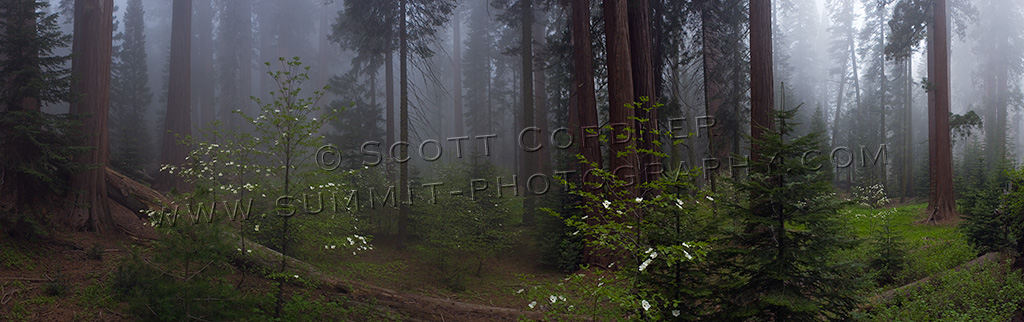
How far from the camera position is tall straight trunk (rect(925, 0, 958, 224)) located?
42.8 feet

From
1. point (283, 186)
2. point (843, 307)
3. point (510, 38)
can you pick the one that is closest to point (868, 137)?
point (510, 38)

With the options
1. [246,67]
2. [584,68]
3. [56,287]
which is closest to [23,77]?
[56,287]

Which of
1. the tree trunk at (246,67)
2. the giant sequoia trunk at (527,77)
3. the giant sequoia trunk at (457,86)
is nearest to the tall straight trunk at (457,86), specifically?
the giant sequoia trunk at (457,86)

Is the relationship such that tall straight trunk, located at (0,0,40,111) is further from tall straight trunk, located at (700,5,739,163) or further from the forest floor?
tall straight trunk, located at (700,5,739,163)

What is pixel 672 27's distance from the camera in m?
11.6

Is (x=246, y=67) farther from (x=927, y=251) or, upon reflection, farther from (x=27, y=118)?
(x=927, y=251)

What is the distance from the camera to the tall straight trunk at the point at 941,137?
42.8 feet

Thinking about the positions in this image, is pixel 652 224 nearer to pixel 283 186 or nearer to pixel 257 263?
pixel 283 186

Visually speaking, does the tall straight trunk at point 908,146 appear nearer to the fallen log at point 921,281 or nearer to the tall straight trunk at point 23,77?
the fallen log at point 921,281

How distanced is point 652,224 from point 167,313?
4535mm

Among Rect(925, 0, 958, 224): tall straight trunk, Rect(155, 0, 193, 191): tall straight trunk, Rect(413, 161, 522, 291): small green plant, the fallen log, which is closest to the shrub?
the fallen log

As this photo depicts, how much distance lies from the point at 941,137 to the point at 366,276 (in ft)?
50.5

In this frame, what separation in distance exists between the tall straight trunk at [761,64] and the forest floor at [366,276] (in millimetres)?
2027

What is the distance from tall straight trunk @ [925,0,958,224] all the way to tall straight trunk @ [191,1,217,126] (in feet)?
120
